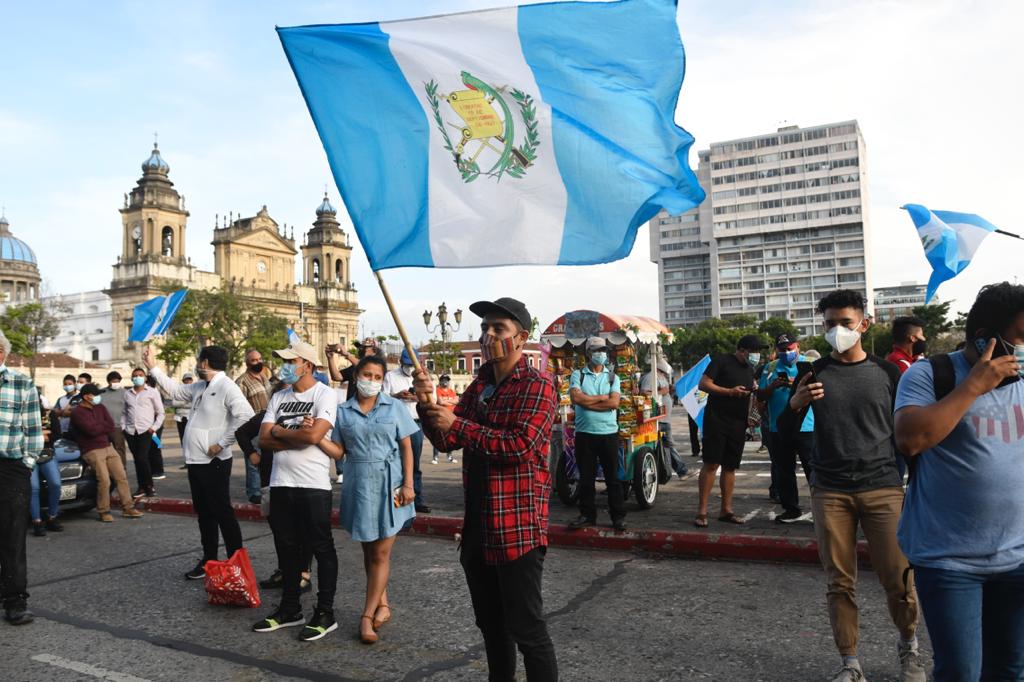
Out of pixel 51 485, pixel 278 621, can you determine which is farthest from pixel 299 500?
pixel 51 485

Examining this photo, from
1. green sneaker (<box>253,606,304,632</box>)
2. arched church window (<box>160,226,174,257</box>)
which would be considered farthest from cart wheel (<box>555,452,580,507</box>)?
arched church window (<box>160,226,174,257</box>)

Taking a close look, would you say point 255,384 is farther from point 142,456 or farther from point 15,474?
point 15,474

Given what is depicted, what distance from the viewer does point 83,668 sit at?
460 centimetres

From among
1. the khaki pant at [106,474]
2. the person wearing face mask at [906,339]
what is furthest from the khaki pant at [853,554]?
the khaki pant at [106,474]

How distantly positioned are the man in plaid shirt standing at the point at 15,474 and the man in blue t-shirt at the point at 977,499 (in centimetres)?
557

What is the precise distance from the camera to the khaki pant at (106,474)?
9.91 metres

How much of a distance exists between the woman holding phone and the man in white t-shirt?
218 millimetres

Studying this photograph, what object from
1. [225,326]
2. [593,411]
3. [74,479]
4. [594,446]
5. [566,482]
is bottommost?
[566,482]

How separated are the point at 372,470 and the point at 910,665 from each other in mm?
3126

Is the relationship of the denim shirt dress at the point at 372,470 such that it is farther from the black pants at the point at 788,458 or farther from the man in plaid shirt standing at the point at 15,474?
the black pants at the point at 788,458

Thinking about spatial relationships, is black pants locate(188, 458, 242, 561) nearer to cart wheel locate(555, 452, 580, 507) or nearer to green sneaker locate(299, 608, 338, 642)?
green sneaker locate(299, 608, 338, 642)

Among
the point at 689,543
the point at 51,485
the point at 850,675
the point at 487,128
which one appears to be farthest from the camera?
the point at 51,485

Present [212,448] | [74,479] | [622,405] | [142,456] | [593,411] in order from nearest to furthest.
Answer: [212,448] < [593,411] < [622,405] < [74,479] < [142,456]

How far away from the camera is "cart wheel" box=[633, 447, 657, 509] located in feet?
30.1
